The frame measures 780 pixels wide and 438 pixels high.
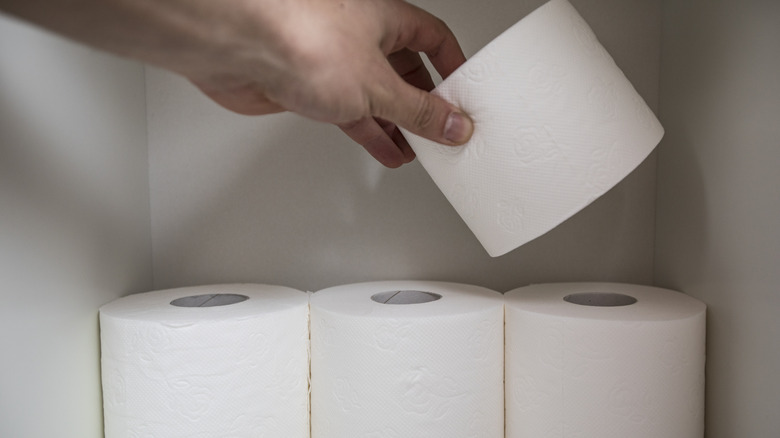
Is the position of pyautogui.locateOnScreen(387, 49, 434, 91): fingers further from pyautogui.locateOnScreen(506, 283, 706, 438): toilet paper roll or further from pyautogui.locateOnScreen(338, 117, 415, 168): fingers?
pyautogui.locateOnScreen(506, 283, 706, 438): toilet paper roll

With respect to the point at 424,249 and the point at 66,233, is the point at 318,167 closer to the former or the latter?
the point at 424,249

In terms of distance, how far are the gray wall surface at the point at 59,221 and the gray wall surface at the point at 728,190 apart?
0.75 m

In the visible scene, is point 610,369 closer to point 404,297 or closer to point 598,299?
point 598,299

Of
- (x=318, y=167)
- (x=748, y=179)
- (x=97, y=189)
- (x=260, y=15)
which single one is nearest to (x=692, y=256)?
(x=748, y=179)

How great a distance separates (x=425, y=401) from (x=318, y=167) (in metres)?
0.38

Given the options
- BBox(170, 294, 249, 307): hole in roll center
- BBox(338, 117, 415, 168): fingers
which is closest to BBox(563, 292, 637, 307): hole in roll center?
BBox(338, 117, 415, 168): fingers

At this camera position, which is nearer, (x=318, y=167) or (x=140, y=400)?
(x=140, y=400)

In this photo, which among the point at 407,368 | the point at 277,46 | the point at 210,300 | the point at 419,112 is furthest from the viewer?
the point at 210,300

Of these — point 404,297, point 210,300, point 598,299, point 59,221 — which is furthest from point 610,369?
point 59,221

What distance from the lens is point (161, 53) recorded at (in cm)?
37

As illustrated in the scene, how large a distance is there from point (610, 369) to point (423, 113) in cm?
35

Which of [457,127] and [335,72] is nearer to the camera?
[335,72]

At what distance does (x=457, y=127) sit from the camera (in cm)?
56

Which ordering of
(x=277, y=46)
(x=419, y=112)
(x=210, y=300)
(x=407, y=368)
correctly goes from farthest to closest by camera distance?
(x=210, y=300) → (x=407, y=368) → (x=419, y=112) → (x=277, y=46)
